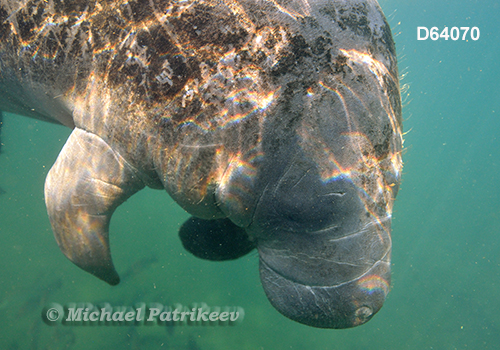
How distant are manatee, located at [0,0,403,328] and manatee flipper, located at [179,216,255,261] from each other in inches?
21.3

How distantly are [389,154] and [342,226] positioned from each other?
0.50 meters

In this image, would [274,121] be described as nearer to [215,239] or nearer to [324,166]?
[324,166]

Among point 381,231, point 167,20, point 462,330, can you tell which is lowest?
point 462,330

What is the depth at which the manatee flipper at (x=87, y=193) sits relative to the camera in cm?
229

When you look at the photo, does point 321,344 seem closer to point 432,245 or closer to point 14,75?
point 14,75

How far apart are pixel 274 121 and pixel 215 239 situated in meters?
1.45

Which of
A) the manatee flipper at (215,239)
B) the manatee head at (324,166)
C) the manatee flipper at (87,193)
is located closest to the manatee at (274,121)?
the manatee head at (324,166)

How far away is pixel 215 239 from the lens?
262 cm

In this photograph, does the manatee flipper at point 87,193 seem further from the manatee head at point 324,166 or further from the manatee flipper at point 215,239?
the manatee head at point 324,166

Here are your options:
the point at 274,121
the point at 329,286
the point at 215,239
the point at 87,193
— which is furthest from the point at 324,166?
the point at 87,193

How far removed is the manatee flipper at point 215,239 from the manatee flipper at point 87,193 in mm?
624

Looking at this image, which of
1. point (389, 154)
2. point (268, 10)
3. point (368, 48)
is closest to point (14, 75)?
point (268, 10)

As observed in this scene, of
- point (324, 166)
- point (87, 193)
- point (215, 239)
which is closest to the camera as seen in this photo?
point (324, 166)

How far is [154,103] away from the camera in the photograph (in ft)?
6.09
